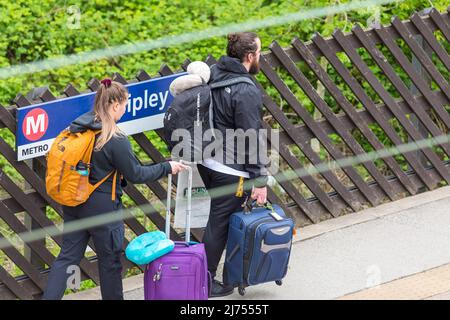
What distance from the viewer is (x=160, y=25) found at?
1341 cm

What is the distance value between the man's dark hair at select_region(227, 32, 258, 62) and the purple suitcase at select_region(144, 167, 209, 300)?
1353mm

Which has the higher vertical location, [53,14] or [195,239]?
[53,14]

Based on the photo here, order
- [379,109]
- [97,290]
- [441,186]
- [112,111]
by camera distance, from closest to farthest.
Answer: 1. [112,111]
2. [97,290]
3. [379,109]
4. [441,186]

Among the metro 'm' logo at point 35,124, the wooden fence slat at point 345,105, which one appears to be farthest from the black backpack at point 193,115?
the wooden fence slat at point 345,105

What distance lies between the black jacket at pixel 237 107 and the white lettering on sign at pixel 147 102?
20.9 inches

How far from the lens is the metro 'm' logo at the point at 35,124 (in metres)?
7.06

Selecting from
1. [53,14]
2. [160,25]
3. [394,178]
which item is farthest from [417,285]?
[53,14]

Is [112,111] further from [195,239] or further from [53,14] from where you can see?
[53,14]

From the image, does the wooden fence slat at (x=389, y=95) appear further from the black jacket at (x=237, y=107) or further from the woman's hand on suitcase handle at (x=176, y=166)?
the woman's hand on suitcase handle at (x=176, y=166)

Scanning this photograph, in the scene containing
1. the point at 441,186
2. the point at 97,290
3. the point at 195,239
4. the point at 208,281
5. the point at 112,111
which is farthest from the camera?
the point at 441,186

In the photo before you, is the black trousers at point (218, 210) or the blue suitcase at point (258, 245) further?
the black trousers at point (218, 210)

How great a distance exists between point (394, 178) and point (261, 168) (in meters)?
2.47

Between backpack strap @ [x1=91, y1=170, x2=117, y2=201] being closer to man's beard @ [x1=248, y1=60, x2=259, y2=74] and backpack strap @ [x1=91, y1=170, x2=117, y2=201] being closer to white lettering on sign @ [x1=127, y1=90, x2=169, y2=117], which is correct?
white lettering on sign @ [x1=127, y1=90, x2=169, y2=117]

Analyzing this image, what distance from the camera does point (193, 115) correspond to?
23.4 feet
